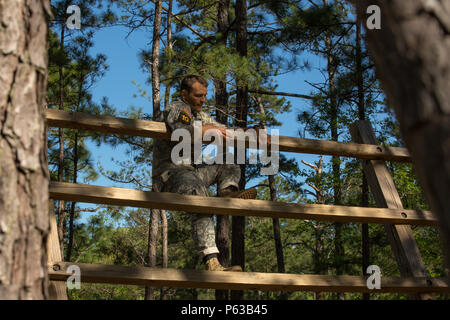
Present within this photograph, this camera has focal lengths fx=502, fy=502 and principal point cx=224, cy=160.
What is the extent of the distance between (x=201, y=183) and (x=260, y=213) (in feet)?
2.66

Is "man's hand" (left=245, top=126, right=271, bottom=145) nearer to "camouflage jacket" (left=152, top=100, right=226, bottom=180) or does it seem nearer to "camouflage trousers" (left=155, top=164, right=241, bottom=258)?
"camouflage jacket" (left=152, top=100, right=226, bottom=180)

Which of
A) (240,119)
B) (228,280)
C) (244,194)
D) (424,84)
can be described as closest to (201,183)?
(244,194)

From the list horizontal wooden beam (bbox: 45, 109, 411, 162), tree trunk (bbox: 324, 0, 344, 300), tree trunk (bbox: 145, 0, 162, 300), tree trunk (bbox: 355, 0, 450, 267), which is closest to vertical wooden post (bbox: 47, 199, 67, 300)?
horizontal wooden beam (bbox: 45, 109, 411, 162)

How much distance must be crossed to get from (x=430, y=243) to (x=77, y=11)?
11036mm

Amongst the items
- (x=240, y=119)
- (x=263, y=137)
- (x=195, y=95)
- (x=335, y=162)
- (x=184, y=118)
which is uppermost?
(x=240, y=119)

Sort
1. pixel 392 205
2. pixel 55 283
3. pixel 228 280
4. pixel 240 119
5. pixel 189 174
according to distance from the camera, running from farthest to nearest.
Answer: pixel 240 119 → pixel 189 174 → pixel 392 205 → pixel 228 280 → pixel 55 283

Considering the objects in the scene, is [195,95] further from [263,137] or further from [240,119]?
[240,119]

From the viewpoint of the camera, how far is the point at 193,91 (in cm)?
421

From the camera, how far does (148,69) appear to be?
46.5 ft

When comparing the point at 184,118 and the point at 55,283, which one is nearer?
the point at 55,283

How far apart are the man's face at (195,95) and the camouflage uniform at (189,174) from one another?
2.7 inches

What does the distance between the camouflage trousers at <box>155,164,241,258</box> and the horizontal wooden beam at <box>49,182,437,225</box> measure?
49 centimetres

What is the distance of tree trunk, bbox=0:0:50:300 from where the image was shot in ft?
4.42
